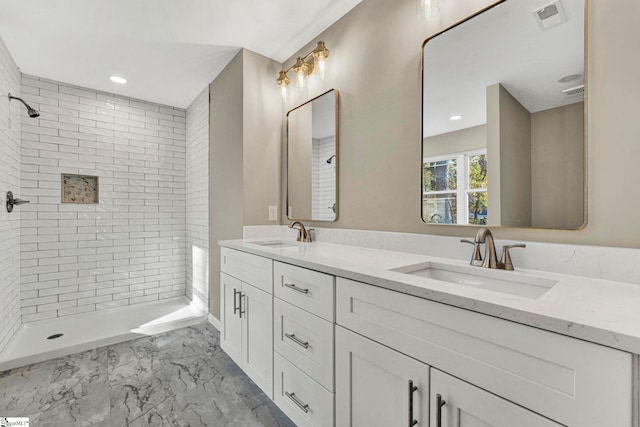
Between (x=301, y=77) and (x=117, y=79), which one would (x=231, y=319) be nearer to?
(x=301, y=77)

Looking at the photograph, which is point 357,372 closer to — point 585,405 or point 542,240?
point 585,405

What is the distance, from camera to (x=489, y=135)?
1.27 meters

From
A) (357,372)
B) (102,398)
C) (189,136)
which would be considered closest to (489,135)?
(357,372)

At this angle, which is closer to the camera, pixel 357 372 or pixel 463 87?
pixel 357 372

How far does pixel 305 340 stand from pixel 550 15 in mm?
1675

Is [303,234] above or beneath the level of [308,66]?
beneath

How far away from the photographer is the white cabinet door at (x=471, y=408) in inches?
26.7

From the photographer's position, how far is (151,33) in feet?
7.20

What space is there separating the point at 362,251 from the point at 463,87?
0.99 m

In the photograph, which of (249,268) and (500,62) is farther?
(249,268)

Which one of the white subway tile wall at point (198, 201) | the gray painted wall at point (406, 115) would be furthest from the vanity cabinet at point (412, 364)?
the white subway tile wall at point (198, 201)

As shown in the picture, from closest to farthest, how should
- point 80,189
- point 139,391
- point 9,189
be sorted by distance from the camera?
point 139,391
point 9,189
point 80,189

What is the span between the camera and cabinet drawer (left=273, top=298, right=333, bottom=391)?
1203 mm

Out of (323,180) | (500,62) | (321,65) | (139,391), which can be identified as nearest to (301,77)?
(321,65)
